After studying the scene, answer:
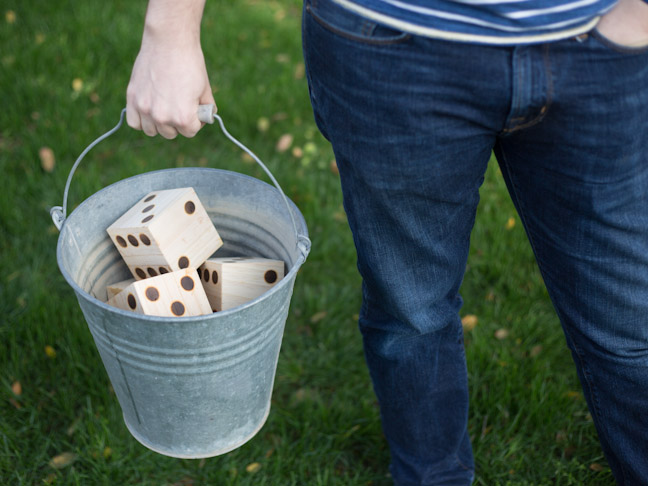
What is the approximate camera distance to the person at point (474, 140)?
1.13 metres

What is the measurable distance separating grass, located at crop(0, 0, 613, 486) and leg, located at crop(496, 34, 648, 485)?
0.56m

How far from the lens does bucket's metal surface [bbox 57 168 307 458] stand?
1454mm

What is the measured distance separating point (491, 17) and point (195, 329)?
2.66ft

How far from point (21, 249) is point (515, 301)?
1904 mm

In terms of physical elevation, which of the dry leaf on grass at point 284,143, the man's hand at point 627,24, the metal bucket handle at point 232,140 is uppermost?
the man's hand at point 627,24

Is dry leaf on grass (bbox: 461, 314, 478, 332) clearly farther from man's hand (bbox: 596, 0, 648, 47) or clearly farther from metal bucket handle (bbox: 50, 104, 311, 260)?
man's hand (bbox: 596, 0, 648, 47)

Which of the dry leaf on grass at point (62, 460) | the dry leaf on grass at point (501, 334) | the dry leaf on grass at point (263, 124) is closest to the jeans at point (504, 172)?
the dry leaf on grass at point (501, 334)

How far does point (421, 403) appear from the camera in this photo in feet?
5.73

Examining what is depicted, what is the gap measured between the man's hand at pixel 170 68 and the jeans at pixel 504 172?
23cm

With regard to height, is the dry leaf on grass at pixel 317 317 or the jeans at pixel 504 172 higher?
the jeans at pixel 504 172

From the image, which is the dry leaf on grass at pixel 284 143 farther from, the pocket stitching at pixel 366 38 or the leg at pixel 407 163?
the pocket stitching at pixel 366 38

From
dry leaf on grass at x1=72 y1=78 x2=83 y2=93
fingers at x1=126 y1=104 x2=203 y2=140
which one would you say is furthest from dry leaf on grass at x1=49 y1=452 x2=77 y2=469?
dry leaf on grass at x1=72 y1=78 x2=83 y2=93

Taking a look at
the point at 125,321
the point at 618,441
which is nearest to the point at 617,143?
the point at 618,441

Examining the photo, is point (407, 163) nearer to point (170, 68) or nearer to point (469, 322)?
point (170, 68)
